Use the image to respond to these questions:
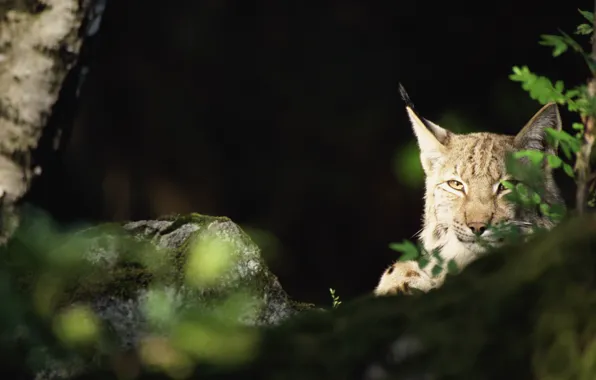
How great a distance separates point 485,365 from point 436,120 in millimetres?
5231

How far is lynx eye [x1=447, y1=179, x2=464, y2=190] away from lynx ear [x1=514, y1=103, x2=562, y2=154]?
287mm

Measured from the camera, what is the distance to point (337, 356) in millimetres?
1812

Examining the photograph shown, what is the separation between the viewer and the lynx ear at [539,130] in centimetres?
394

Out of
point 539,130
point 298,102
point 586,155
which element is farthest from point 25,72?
point 298,102

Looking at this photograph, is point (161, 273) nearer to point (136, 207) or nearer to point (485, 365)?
point (485, 365)

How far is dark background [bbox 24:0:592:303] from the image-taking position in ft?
22.7

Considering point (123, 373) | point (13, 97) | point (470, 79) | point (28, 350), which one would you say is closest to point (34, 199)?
point (13, 97)

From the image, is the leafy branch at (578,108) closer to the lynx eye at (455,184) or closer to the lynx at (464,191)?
the lynx at (464,191)

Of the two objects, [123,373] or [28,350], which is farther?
[28,350]

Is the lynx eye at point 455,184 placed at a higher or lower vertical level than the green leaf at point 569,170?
lower

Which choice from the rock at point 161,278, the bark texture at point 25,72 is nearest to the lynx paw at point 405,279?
the rock at point 161,278

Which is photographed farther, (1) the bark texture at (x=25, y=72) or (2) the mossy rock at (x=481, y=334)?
(1) the bark texture at (x=25, y=72)

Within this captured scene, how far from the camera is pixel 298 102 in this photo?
7.11m

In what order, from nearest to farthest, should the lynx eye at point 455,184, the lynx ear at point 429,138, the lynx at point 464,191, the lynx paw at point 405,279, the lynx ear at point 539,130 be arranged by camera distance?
1. the lynx paw at point 405,279
2. the lynx at point 464,191
3. the lynx ear at point 539,130
4. the lynx eye at point 455,184
5. the lynx ear at point 429,138
